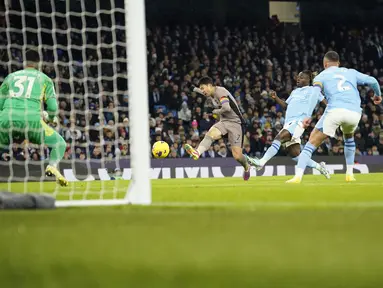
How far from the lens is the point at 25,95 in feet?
31.6

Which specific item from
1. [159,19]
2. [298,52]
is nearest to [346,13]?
[298,52]

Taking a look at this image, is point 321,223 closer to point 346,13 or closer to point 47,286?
point 47,286

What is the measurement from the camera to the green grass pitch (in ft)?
8.46

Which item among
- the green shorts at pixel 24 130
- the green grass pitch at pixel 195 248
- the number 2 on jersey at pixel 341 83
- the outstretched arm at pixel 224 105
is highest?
the number 2 on jersey at pixel 341 83

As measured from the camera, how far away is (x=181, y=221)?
4652mm

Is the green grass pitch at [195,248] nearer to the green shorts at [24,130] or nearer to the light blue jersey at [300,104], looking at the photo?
the green shorts at [24,130]

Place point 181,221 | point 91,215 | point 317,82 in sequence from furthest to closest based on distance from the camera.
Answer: point 317,82 < point 91,215 < point 181,221

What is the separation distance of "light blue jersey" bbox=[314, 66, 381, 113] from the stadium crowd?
651 cm

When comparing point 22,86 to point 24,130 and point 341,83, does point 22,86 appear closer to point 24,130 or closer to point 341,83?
point 24,130

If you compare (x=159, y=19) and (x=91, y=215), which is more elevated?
(x=159, y=19)

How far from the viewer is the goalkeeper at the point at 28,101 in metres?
9.57

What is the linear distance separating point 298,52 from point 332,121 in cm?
1722

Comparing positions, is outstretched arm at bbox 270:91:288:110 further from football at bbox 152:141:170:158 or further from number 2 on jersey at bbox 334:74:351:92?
football at bbox 152:141:170:158

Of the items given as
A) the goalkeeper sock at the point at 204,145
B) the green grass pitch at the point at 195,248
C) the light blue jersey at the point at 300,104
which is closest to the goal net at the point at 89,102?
the green grass pitch at the point at 195,248
